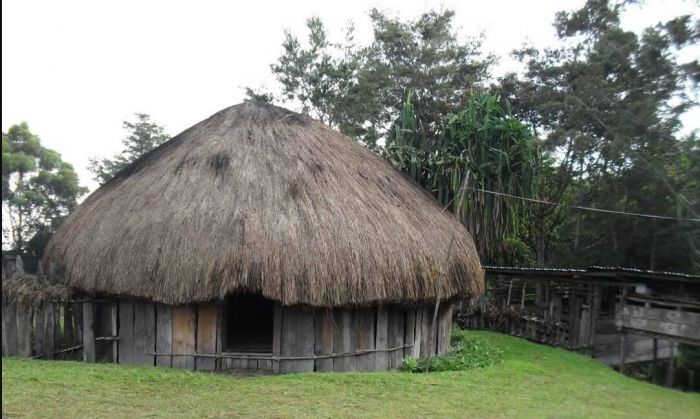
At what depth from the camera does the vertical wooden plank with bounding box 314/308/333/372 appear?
9852 mm

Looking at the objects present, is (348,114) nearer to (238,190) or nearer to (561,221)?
(561,221)

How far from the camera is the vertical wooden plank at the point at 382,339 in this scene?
34.1 ft

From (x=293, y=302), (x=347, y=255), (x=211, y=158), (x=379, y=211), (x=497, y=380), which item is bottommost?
(x=497, y=380)

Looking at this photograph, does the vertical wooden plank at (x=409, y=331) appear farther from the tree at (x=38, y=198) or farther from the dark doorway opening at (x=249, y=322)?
the tree at (x=38, y=198)

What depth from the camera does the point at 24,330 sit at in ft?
32.0

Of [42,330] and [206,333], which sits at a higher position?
[206,333]

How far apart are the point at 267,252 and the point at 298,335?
5.61ft

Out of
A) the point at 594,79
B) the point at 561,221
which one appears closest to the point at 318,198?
the point at 594,79

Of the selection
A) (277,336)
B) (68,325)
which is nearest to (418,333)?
(277,336)

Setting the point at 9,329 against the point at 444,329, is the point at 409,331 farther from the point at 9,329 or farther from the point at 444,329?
the point at 9,329

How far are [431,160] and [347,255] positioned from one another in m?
7.05

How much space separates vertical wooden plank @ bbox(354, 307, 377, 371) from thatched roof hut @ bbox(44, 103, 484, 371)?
3 cm

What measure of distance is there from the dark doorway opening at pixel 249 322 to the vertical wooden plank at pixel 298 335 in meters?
1.72

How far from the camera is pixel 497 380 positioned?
29.1 feet
